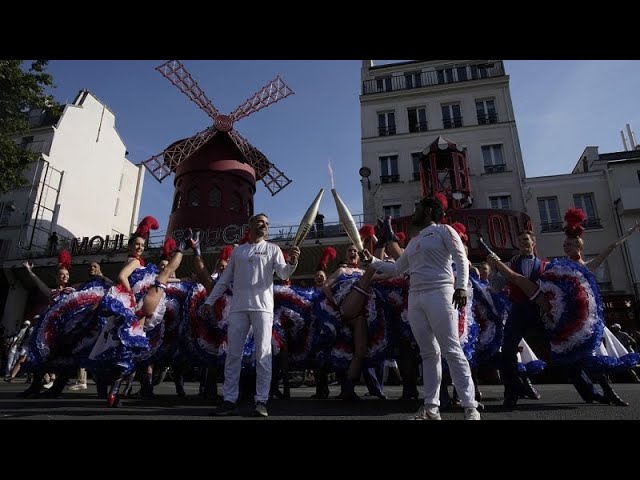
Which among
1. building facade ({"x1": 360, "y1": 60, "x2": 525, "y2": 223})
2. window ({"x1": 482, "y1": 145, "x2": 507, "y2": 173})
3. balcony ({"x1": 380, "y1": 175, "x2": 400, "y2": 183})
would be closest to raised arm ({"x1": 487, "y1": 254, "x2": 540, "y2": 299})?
building facade ({"x1": 360, "y1": 60, "x2": 525, "y2": 223})

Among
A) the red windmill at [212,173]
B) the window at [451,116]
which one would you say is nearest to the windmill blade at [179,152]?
the red windmill at [212,173]

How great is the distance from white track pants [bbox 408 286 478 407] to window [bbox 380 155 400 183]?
22145 mm

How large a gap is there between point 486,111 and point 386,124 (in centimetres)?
610

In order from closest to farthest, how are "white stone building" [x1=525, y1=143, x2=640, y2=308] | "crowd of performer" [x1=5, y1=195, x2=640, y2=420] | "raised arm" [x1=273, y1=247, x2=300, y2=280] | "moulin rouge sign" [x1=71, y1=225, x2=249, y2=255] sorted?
"crowd of performer" [x1=5, y1=195, x2=640, y2=420] < "raised arm" [x1=273, y1=247, x2=300, y2=280] < "white stone building" [x1=525, y1=143, x2=640, y2=308] < "moulin rouge sign" [x1=71, y1=225, x2=249, y2=255]

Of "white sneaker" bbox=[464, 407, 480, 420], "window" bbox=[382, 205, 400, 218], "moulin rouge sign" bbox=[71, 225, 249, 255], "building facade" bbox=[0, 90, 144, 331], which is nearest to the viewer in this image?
"white sneaker" bbox=[464, 407, 480, 420]

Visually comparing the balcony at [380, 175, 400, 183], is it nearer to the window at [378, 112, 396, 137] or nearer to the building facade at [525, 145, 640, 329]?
the window at [378, 112, 396, 137]

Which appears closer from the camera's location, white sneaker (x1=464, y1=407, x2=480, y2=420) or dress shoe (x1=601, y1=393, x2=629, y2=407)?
white sneaker (x1=464, y1=407, x2=480, y2=420)

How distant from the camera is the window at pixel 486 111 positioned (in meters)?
26.0

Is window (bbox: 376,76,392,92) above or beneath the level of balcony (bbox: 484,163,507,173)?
above

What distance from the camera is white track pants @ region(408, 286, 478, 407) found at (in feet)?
12.3

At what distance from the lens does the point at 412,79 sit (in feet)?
94.8
